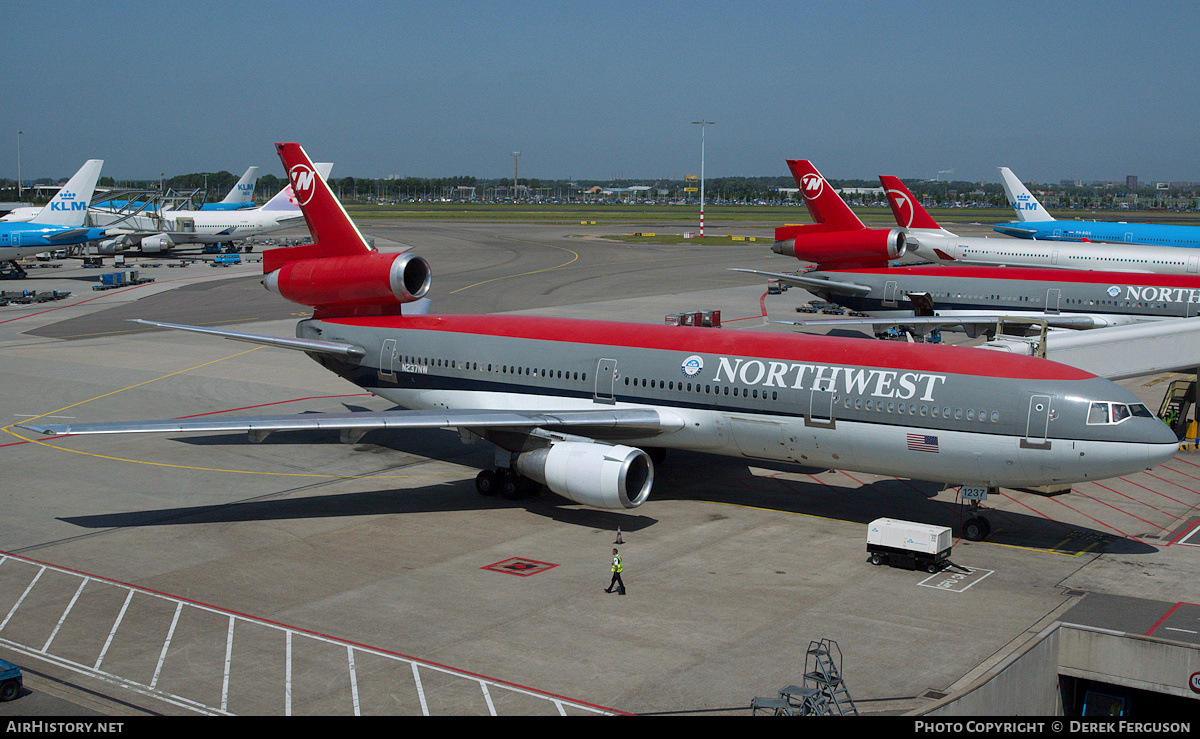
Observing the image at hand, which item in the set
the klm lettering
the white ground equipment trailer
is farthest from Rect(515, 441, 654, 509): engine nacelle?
the white ground equipment trailer

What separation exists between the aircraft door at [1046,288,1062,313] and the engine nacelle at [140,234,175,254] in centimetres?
8987

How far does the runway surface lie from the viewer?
17.9m

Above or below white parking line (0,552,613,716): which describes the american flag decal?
above

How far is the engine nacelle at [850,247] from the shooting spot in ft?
183

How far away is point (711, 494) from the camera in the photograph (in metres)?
30.6

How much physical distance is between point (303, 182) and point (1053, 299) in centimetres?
3734

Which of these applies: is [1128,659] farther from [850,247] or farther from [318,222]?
[850,247]

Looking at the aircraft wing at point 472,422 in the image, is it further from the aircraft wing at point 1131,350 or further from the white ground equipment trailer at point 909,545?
the aircraft wing at point 1131,350

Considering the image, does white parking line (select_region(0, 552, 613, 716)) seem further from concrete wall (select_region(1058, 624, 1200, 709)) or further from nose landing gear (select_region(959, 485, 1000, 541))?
nose landing gear (select_region(959, 485, 1000, 541))

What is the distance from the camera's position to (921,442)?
25.3 meters

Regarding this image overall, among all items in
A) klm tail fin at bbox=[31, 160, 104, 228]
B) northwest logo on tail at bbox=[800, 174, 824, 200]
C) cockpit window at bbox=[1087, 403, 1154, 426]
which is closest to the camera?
cockpit window at bbox=[1087, 403, 1154, 426]

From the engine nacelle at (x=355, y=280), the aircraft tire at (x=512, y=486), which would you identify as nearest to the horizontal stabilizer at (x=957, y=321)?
the engine nacelle at (x=355, y=280)

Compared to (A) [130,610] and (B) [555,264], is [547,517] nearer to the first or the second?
(A) [130,610]

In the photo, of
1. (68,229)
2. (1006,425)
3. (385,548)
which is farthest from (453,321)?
(68,229)
